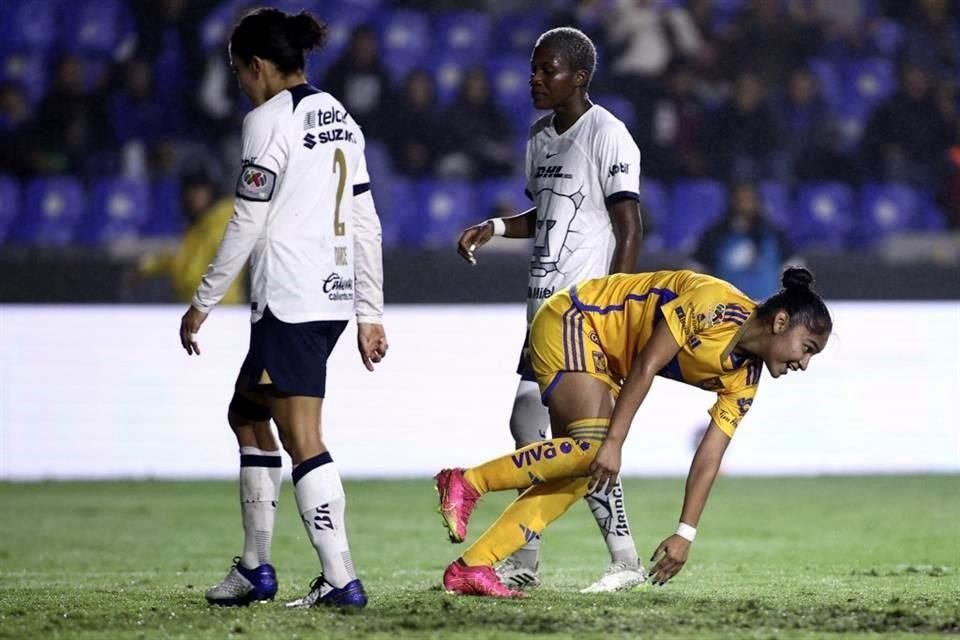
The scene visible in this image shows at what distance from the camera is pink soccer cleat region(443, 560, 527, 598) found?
567 cm

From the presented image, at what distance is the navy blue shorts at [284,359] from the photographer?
17.2 ft

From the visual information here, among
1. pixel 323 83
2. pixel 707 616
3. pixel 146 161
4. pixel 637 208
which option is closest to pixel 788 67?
pixel 323 83

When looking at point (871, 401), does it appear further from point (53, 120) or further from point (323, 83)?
point (53, 120)

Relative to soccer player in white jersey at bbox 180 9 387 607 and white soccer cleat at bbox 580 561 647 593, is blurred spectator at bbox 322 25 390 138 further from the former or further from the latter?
soccer player in white jersey at bbox 180 9 387 607

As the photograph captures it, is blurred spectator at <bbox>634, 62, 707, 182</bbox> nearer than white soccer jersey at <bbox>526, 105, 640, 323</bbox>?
No

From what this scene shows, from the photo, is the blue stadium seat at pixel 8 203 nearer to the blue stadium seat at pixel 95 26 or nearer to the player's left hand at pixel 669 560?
the blue stadium seat at pixel 95 26

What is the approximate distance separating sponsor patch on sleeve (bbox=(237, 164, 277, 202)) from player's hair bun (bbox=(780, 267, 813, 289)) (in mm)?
1746

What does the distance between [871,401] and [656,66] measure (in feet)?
18.4

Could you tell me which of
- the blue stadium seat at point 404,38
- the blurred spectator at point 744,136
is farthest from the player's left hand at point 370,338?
the blue stadium seat at point 404,38

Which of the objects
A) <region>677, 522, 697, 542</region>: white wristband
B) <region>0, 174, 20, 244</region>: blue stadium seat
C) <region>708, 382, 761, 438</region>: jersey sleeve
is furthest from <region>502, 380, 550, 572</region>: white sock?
<region>0, 174, 20, 244</region>: blue stadium seat

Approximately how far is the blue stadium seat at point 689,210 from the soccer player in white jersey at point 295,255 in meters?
10.8

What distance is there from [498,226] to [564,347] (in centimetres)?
105

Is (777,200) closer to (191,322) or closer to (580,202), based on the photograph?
(580,202)

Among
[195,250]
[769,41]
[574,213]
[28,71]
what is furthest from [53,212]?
[574,213]
